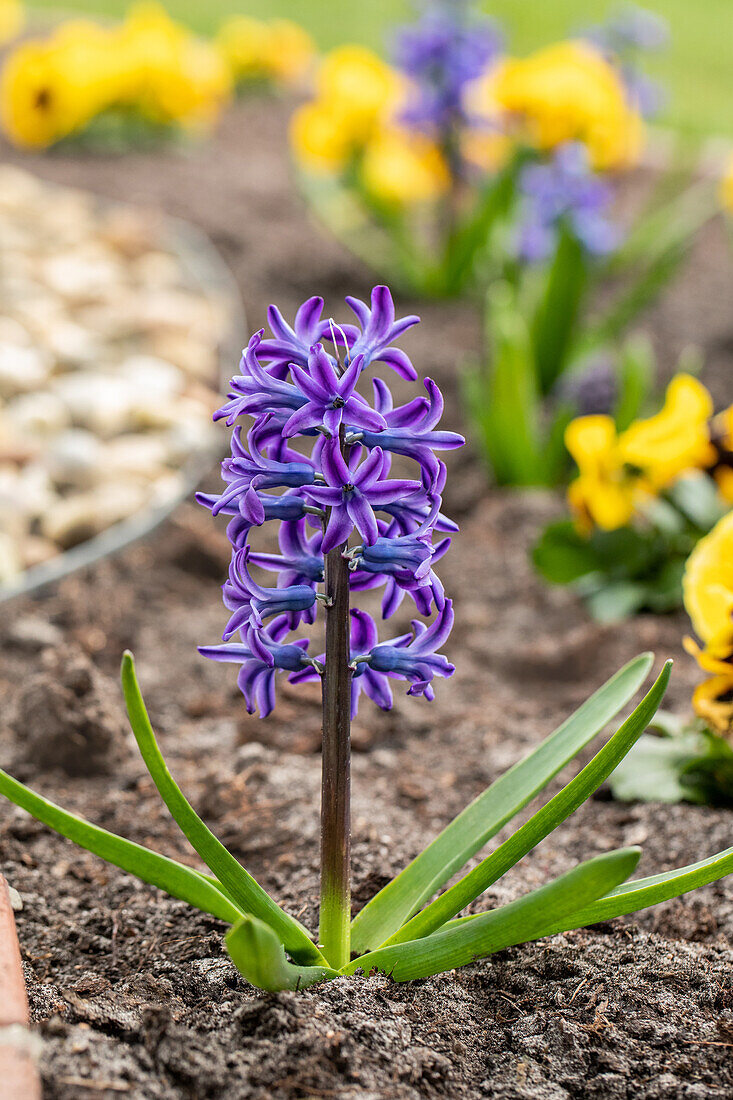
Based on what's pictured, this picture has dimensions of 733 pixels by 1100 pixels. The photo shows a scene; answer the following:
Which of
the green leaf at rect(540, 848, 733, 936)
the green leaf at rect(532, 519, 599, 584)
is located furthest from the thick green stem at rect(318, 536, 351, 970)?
the green leaf at rect(532, 519, 599, 584)

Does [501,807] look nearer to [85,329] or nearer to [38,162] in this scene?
[85,329]

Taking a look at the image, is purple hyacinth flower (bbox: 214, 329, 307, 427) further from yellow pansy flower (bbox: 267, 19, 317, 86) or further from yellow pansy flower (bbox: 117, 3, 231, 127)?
yellow pansy flower (bbox: 267, 19, 317, 86)

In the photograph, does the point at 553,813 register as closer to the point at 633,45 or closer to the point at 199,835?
the point at 199,835

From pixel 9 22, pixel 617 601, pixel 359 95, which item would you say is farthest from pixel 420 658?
pixel 9 22

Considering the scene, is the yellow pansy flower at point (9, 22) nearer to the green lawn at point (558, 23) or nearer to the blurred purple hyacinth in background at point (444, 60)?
the green lawn at point (558, 23)

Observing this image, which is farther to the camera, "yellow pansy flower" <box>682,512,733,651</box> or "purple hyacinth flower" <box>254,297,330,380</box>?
"yellow pansy flower" <box>682,512,733,651</box>
